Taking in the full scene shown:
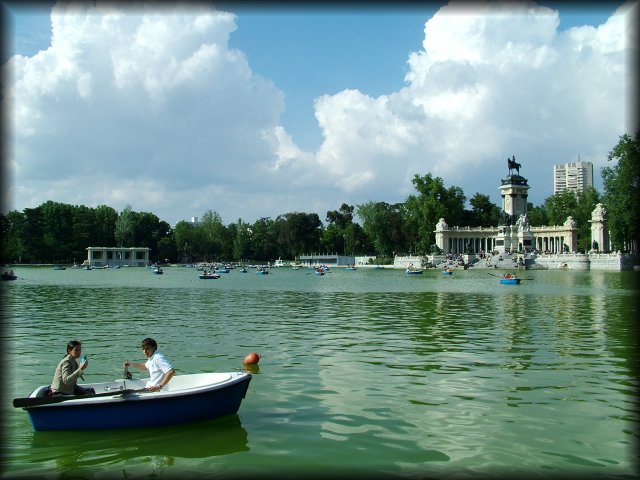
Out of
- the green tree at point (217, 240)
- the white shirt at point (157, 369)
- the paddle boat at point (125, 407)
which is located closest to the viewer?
the paddle boat at point (125, 407)

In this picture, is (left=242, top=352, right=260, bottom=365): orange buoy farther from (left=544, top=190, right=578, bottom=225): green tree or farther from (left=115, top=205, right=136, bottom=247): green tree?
(left=115, top=205, right=136, bottom=247): green tree

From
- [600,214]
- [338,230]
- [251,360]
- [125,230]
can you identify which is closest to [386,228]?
[338,230]

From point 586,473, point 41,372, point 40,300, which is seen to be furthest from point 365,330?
point 40,300

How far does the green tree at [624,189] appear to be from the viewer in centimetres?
7962

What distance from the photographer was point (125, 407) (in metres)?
12.1

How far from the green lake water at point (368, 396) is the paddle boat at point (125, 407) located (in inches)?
8.3

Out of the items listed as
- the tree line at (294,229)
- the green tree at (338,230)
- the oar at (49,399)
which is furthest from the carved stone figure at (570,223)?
the oar at (49,399)

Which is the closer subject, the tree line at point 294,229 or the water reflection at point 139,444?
the water reflection at point 139,444

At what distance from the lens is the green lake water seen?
10758 mm

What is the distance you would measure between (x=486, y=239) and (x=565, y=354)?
12029 centimetres

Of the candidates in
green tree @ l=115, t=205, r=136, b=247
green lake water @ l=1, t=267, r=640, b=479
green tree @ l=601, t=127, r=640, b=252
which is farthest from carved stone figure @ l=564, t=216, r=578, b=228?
green tree @ l=115, t=205, r=136, b=247

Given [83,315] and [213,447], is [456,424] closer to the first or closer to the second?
[213,447]

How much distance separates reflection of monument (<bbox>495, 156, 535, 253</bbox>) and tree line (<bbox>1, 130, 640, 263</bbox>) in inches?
493

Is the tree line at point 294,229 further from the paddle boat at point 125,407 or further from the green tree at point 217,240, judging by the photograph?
the paddle boat at point 125,407
